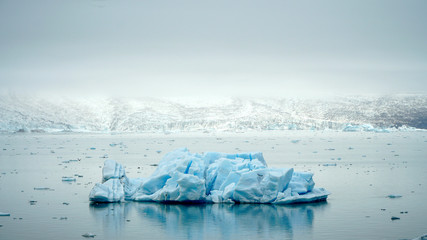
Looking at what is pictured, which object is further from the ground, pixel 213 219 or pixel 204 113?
pixel 204 113

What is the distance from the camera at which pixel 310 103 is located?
12600cm

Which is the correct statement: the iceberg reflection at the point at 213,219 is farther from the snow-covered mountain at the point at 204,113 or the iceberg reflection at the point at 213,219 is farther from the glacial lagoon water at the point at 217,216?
the snow-covered mountain at the point at 204,113

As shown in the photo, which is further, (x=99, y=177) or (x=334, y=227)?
(x=99, y=177)

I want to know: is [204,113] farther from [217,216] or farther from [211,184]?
[217,216]

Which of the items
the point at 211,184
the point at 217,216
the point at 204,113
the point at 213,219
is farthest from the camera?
the point at 204,113

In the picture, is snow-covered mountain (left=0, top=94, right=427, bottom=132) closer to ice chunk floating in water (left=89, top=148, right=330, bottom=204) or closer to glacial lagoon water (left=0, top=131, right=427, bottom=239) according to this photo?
glacial lagoon water (left=0, top=131, right=427, bottom=239)

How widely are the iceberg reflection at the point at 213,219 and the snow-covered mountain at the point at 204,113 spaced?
84.0 meters

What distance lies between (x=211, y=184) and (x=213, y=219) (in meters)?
2.46

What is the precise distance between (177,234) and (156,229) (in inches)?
27.6

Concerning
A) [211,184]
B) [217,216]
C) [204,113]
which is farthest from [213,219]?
[204,113]

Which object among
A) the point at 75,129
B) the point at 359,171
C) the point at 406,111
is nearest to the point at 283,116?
the point at 406,111

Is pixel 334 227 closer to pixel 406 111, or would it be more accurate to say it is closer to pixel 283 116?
pixel 283 116

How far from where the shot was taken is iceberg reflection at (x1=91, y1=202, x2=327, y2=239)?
12852 millimetres

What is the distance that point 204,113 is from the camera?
11762 centimetres
